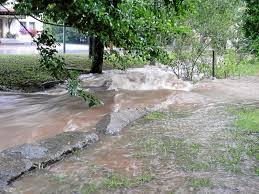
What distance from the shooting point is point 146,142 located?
848 cm

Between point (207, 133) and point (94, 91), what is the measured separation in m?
6.48

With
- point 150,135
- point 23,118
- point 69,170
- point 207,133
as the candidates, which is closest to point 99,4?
point 69,170

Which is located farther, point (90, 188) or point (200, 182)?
point (200, 182)

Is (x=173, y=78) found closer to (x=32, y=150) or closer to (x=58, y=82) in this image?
(x=58, y=82)

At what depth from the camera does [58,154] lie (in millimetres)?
7398

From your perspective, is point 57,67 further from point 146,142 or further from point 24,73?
point 24,73

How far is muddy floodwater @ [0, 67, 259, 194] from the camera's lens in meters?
6.31

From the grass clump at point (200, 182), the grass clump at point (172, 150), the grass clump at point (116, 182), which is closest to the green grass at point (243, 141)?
the grass clump at point (172, 150)

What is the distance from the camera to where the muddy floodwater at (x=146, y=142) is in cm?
631

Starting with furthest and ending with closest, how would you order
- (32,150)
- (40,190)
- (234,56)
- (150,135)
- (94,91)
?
(234,56)
(94,91)
(150,135)
(32,150)
(40,190)

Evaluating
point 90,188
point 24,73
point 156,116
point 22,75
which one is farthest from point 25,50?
point 90,188

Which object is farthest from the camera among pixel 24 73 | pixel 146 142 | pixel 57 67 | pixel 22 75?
pixel 24 73

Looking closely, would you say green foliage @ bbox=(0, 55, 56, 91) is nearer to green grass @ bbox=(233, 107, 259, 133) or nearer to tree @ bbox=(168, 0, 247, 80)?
tree @ bbox=(168, 0, 247, 80)

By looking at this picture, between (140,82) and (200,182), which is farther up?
(140,82)
